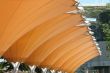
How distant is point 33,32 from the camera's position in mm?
27109

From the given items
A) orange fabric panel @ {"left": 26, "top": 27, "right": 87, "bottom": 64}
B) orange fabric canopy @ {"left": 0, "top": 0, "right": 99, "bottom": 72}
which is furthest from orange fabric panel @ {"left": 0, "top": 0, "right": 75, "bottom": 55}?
orange fabric panel @ {"left": 26, "top": 27, "right": 87, "bottom": 64}

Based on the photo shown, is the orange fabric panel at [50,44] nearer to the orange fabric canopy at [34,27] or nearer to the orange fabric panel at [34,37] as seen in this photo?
the orange fabric canopy at [34,27]

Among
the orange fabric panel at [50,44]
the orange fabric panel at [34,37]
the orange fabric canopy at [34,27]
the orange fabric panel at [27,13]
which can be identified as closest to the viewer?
the orange fabric panel at [27,13]

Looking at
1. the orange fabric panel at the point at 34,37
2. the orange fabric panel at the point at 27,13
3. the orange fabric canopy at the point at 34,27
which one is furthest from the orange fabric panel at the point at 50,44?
the orange fabric panel at the point at 27,13

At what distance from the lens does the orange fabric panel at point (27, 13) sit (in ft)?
57.3

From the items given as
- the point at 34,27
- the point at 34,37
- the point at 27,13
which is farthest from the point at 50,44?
the point at 27,13

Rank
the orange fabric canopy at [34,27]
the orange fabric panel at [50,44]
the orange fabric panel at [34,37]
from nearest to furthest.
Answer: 1. the orange fabric canopy at [34,27]
2. the orange fabric panel at [34,37]
3. the orange fabric panel at [50,44]

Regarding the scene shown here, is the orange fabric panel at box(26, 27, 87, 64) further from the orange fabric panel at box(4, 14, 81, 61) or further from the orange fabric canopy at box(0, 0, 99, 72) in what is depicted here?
the orange fabric panel at box(4, 14, 81, 61)

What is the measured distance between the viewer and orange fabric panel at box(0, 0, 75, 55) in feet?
57.3

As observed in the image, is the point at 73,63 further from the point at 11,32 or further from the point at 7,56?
the point at 11,32

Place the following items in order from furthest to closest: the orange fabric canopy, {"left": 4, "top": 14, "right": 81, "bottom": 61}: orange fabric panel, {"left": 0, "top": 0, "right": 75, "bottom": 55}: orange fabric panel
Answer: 1. {"left": 4, "top": 14, "right": 81, "bottom": 61}: orange fabric panel
2. the orange fabric canopy
3. {"left": 0, "top": 0, "right": 75, "bottom": 55}: orange fabric panel

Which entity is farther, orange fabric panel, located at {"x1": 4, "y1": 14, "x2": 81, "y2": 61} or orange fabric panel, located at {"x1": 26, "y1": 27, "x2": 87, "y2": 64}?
orange fabric panel, located at {"x1": 26, "y1": 27, "x2": 87, "y2": 64}

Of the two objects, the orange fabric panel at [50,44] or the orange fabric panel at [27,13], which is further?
the orange fabric panel at [50,44]

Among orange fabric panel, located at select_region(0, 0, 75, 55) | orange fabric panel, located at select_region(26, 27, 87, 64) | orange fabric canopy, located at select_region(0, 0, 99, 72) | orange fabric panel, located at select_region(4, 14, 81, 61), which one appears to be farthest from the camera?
orange fabric panel, located at select_region(26, 27, 87, 64)
